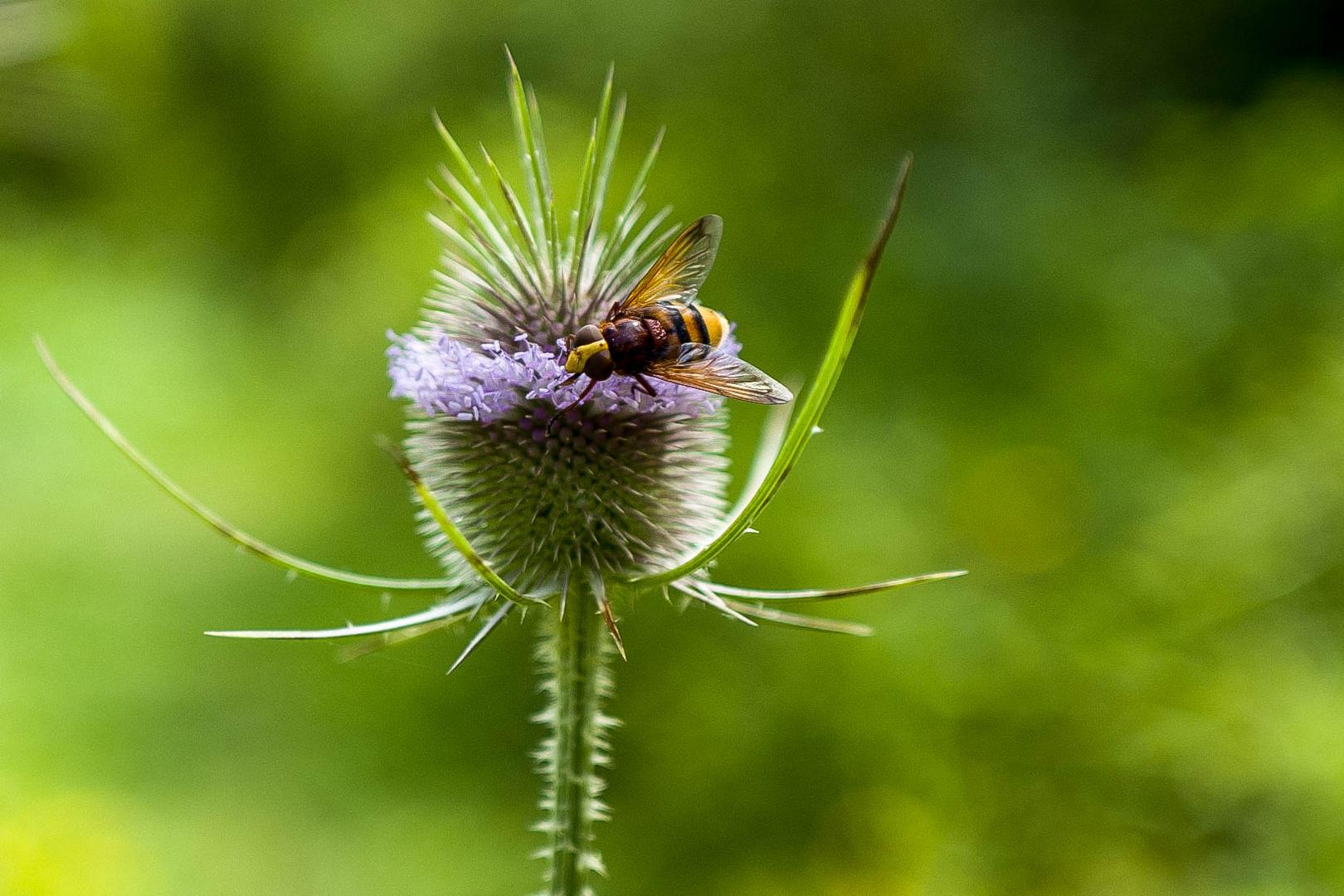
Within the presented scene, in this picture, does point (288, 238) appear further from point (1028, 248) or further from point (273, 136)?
point (1028, 248)

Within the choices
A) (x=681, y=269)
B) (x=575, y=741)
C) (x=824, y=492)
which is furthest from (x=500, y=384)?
(x=824, y=492)

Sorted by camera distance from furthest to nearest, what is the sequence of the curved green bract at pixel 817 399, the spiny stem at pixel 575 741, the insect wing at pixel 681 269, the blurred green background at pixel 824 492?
the blurred green background at pixel 824 492
the insect wing at pixel 681 269
the spiny stem at pixel 575 741
the curved green bract at pixel 817 399

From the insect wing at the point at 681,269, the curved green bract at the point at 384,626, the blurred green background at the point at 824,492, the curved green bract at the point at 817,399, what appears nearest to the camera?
the curved green bract at the point at 817,399

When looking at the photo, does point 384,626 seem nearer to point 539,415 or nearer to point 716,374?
point 539,415

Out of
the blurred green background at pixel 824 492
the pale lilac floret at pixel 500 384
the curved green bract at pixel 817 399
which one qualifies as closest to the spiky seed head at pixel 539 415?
the pale lilac floret at pixel 500 384

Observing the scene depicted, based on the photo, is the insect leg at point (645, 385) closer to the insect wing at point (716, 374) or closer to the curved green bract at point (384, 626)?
the insect wing at point (716, 374)


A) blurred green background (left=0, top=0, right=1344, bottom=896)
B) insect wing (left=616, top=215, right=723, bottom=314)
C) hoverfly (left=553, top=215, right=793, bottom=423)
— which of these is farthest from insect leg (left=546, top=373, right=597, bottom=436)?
blurred green background (left=0, top=0, right=1344, bottom=896)

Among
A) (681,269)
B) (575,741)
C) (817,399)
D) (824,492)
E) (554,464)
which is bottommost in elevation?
(575,741)

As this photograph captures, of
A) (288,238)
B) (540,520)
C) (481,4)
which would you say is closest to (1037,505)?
(540,520)
